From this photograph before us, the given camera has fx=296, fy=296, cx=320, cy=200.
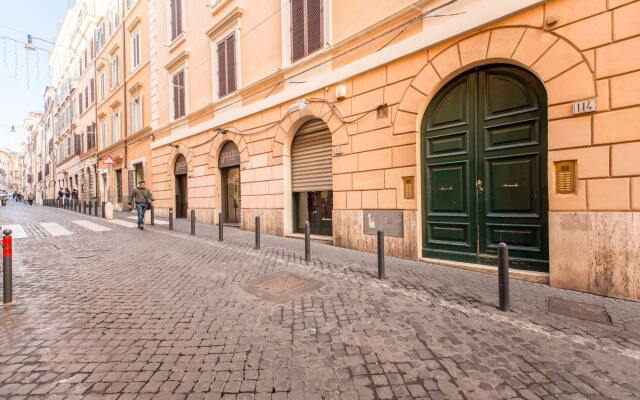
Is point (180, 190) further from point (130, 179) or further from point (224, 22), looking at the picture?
point (224, 22)

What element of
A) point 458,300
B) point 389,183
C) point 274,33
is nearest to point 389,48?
point 389,183

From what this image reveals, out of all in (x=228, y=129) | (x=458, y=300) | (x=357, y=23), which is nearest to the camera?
(x=458, y=300)

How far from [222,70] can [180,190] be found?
259 inches

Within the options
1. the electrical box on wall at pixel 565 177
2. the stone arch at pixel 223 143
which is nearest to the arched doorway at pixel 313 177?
the stone arch at pixel 223 143

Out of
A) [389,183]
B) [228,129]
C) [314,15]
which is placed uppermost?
[314,15]

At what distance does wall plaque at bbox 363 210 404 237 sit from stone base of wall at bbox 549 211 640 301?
8.88 ft

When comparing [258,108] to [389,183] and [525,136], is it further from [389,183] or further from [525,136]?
[525,136]

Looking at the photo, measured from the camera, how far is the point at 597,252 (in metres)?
4.36

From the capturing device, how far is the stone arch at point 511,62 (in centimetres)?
461

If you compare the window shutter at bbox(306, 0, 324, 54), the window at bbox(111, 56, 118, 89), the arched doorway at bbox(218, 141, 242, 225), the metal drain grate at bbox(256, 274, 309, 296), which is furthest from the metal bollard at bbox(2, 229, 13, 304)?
the window at bbox(111, 56, 118, 89)

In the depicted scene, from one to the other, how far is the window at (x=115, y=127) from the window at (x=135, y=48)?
4279mm

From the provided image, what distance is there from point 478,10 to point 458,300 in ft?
17.0

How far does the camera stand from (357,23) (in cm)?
738

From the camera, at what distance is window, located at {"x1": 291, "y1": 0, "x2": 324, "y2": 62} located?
8406 mm
